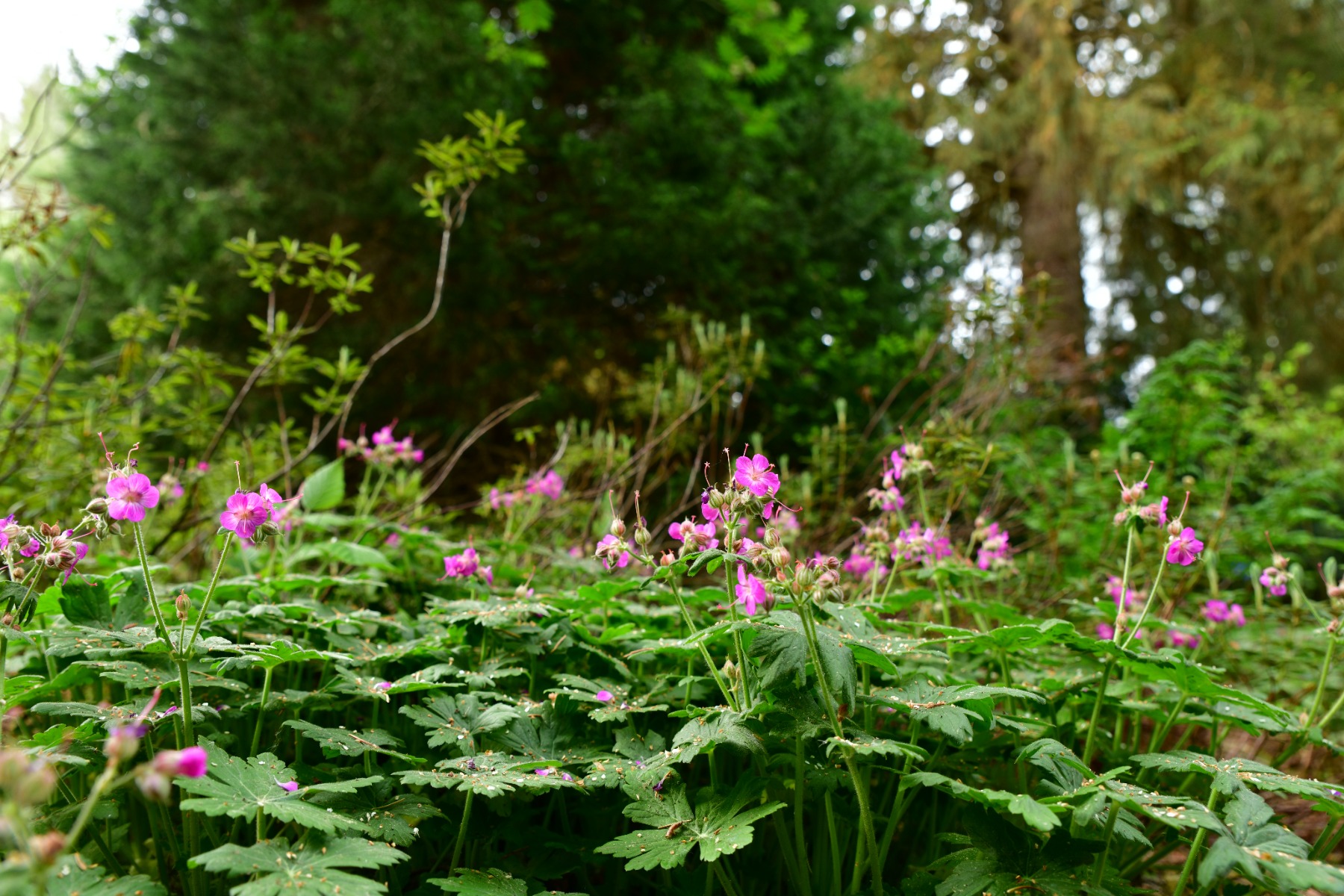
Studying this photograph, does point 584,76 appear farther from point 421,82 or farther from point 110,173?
point 110,173

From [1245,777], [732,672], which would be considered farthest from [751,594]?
[1245,777]

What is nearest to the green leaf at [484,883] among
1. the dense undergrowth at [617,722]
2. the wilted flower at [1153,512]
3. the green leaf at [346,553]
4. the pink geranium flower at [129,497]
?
the dense undergrowth at [617,722]

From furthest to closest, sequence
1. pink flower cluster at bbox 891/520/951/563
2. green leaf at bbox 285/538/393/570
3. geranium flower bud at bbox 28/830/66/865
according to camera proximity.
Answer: green leaf at bbox 285/538/393/570 → pink flower cluster at bbox 891/520/951/563 → geranium flower bud at bbox 28/830/66/865

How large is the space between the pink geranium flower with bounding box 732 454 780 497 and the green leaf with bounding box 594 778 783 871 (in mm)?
513

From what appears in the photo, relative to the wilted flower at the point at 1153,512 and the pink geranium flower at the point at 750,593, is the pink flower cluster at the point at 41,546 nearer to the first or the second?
the pink geranium flower at the point at 750,593

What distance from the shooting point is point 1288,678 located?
2.95 metres

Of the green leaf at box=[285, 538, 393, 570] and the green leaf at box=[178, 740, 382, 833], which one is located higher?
the green leaf at box=[285, 538, 393, 570]

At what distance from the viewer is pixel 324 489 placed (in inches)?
109

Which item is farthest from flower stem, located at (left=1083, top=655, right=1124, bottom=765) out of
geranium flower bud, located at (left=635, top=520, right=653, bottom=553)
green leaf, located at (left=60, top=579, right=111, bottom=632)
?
green leaf, located at (left=60, top=579, right=111, bottom=632)

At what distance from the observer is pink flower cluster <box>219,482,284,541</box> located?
141cm

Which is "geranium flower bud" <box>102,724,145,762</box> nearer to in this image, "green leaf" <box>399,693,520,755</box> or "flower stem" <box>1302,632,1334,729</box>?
"green leaf" <box>399,693,520,755</box>

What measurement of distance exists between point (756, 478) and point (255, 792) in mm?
951

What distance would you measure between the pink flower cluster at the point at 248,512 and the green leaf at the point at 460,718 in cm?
43

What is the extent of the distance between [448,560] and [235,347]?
400cm
